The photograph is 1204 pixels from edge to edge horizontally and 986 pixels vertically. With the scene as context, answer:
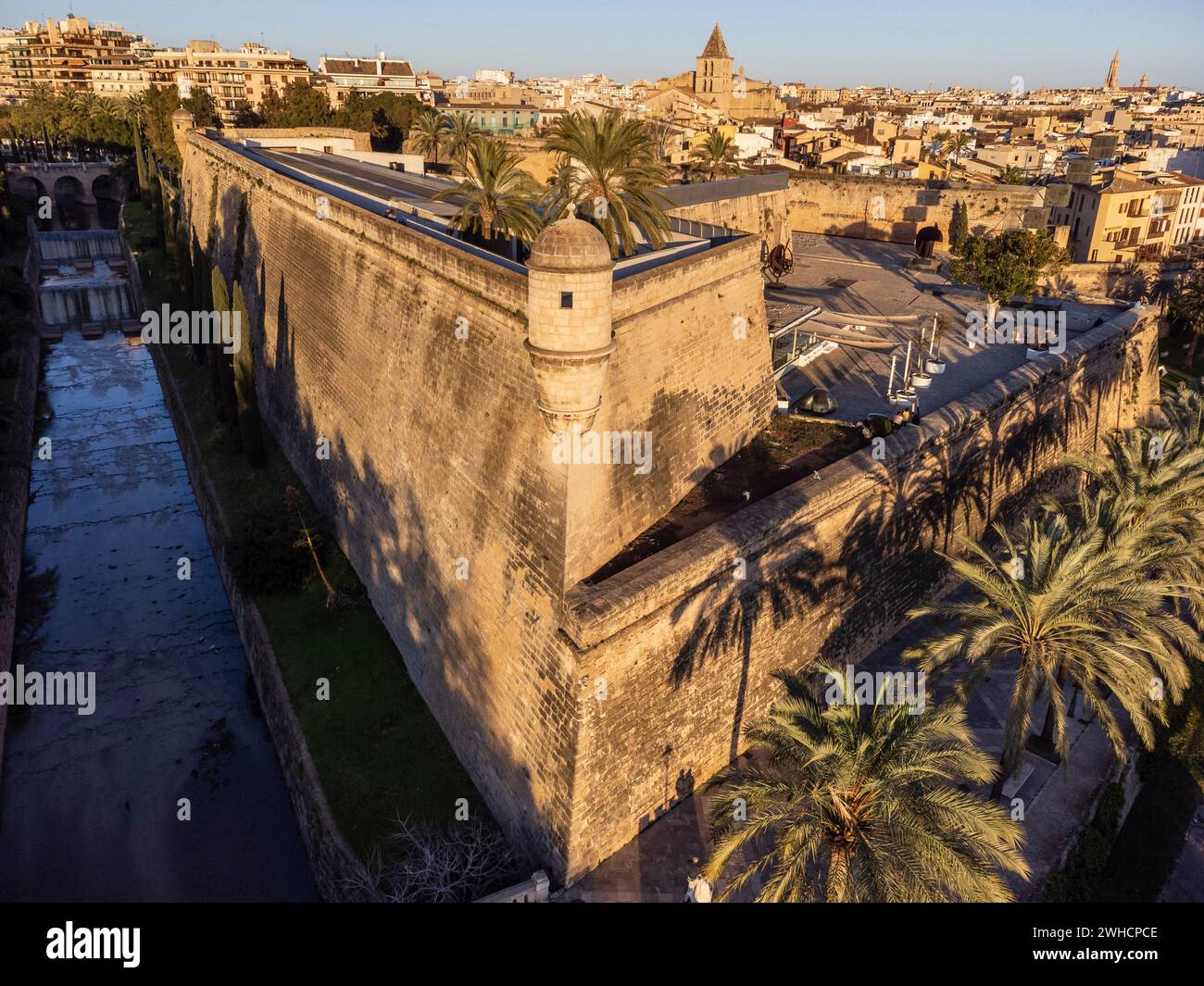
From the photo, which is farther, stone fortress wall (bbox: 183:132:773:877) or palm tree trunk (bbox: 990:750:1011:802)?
palm tree trunk (bbox: 990:750:1011:802)

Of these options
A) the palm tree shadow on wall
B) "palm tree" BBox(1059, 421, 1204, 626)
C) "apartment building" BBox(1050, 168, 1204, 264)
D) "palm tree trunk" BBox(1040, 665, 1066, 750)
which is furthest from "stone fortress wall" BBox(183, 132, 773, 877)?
"apartment building" BBox(1050, 168, 1204, 264)

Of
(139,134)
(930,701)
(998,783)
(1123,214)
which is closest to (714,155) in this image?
(1123,214)

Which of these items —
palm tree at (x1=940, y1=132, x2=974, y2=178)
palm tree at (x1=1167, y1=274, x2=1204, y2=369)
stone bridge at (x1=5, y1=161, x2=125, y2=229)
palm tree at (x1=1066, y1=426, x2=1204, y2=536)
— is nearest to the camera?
palm tree at (x1=1066, y1=426, x2=1204, y2=536)

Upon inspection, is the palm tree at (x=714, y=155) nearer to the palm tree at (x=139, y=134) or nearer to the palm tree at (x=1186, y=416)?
the palm tree at (x=1186, y=416)

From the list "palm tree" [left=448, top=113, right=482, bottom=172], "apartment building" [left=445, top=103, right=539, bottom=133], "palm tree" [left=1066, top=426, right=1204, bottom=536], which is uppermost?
"apartment building" [left=445, top=103, right=539, bottom=133]

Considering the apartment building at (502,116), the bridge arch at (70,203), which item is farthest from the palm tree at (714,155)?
the bridge arch at (70,203)

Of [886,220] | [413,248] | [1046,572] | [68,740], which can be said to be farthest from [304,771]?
[886,220]

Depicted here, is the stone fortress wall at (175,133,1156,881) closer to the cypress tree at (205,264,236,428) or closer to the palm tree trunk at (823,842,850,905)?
the palm tree trunk at (823,842,850,905)
